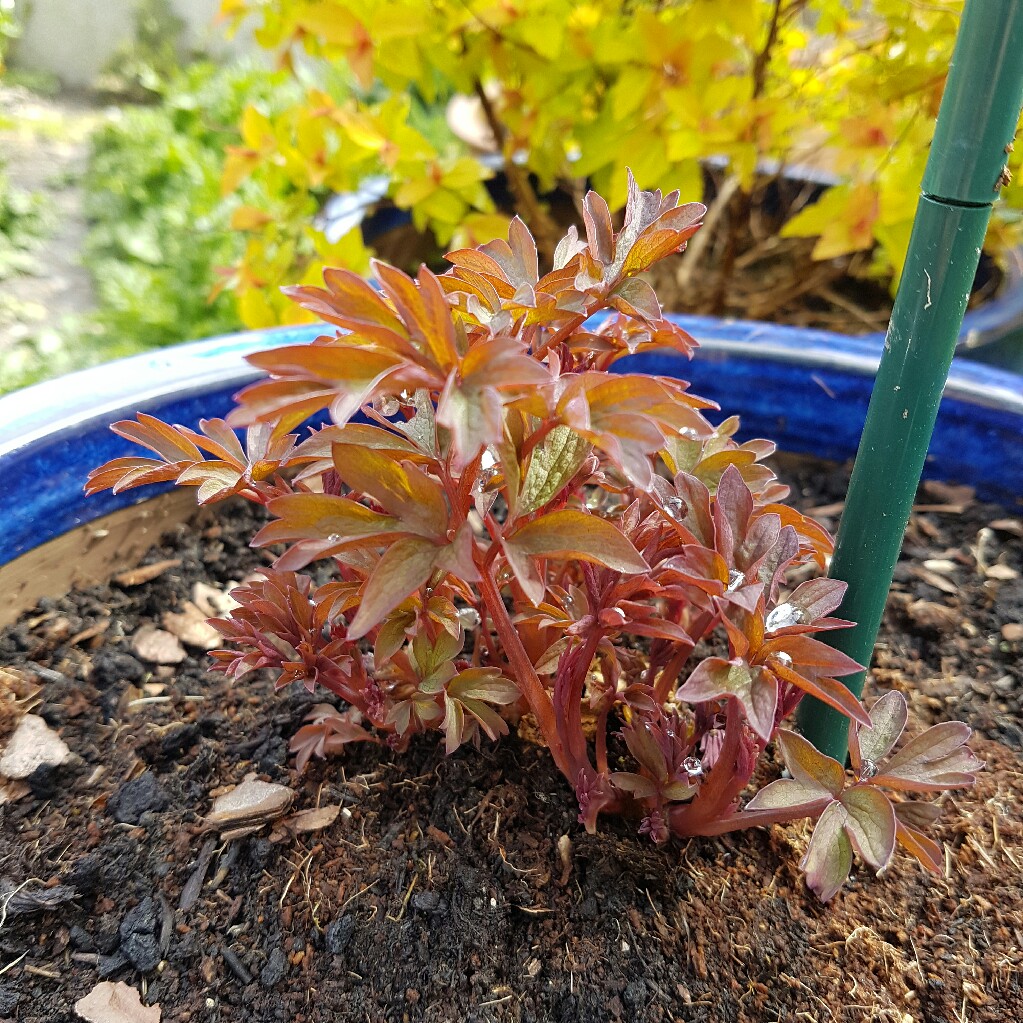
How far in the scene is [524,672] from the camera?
2.13ft

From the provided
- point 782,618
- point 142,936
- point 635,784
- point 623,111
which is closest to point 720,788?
point 635,784

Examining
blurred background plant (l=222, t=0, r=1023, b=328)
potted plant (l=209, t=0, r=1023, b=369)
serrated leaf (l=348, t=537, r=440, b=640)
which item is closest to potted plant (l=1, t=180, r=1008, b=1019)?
serrated leaf (l=348, t=537, r=440, b=640)

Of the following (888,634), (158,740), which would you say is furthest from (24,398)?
(888,634)

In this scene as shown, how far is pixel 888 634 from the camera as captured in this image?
1.03m

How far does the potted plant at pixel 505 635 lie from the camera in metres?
0.51

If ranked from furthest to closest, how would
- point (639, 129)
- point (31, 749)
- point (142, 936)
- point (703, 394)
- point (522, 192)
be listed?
point (522, 192) < point (639, 129) < point (703, 394) < point (31, 749) < point (142, 936)

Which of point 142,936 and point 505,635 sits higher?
point 505,635

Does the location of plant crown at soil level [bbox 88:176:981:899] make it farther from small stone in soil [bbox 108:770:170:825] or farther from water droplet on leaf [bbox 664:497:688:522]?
small stone in soil [bbox 108:770:170:825]

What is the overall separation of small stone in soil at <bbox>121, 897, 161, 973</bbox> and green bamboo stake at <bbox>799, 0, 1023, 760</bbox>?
1.94 feet

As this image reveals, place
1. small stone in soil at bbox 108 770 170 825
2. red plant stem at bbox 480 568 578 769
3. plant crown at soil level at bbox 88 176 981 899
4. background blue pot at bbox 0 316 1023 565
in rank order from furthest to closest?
background blue pot at bbox 0 316 1023 565
small stone in soil at bbox 108 770 170 825
red plant stem at bbox 480 568 578 769
plant crown at soil level at bbox 88 176 981 899

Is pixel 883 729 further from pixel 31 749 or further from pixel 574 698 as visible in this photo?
pixel 31 749

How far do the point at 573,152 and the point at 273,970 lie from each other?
1.85 meters

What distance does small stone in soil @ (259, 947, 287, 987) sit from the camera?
2.30 ft

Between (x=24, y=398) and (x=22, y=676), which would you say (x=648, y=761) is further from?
(x=24, y=398)
